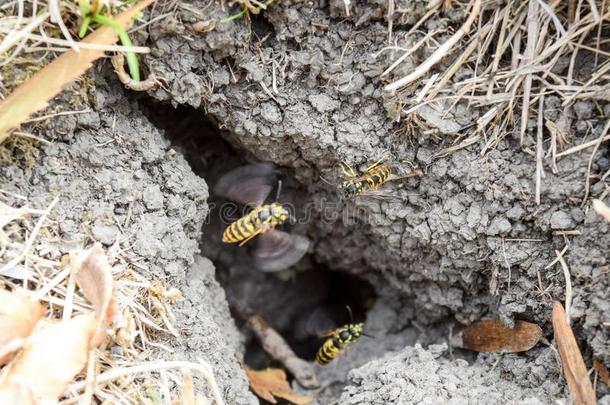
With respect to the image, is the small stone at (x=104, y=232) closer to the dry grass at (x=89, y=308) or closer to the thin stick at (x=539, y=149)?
the dry grass at (x=89, y=308)

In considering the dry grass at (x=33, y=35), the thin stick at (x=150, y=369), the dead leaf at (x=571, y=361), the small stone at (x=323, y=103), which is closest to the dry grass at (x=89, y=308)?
the thin stick at (x=150, y=369)

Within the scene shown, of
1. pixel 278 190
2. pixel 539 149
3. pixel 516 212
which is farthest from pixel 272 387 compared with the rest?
pixel 539 149

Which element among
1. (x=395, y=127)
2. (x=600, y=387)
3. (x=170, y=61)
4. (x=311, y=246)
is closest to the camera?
(x=600, y=387)

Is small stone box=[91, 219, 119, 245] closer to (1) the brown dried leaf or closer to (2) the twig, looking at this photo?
(2) the twig

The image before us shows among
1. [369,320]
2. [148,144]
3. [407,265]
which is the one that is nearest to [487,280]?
[407,265]

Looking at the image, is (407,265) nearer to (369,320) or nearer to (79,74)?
(369,320)

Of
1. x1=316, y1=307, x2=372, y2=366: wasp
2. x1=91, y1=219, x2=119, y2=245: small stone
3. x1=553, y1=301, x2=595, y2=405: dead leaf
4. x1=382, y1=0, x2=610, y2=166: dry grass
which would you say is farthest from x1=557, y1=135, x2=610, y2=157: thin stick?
x1=91, y1=219, x2=119, y2=245: small stone
